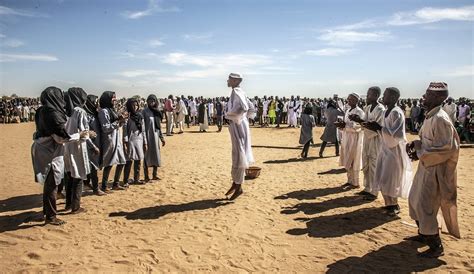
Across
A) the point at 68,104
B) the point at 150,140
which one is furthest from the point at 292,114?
the point at 68,104

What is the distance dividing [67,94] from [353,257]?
4.83 meters

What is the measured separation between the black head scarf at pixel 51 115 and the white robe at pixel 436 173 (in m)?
4.58

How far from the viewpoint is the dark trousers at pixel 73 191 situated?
18.2ft

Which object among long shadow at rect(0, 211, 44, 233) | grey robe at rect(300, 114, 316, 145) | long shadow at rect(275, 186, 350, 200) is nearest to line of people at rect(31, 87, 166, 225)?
long shadow at rect(0, 211, 44, 233)

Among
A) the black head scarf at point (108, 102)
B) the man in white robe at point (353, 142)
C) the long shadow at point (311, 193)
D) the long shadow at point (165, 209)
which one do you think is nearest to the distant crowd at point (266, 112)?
the man in white robe at point (353, 142)

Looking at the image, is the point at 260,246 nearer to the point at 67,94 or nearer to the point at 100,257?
the point at 100,257

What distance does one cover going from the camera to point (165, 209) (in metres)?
6.03

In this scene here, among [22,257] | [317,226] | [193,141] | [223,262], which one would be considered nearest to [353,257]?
[317,226]

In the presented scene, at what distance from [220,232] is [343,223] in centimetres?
188

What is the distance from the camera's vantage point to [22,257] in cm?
415

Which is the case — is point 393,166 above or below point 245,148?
below

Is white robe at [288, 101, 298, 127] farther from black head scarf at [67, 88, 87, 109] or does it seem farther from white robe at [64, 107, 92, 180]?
white robe at [64, 107, 92, 180]

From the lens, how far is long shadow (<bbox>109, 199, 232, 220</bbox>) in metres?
5.66

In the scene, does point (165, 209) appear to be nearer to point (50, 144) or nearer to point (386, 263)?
point (50, 144)
